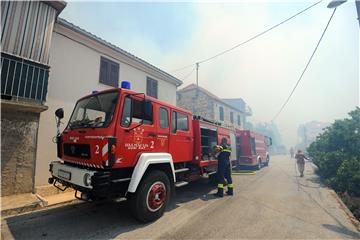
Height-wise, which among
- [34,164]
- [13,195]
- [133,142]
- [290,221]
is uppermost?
[133,142]

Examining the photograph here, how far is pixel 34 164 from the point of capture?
240 inches

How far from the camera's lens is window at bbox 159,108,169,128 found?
5184 mm

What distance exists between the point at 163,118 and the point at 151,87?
7182 mm

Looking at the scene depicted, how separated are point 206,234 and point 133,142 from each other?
7.67 ft

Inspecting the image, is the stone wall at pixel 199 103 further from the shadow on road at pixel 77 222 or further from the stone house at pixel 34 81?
the shadow on road at pixel 77 222

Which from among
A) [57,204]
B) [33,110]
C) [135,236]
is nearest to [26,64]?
[33,110]

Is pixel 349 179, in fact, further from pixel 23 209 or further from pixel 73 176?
pixel 23 209

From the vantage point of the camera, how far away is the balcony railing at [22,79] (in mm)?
5523

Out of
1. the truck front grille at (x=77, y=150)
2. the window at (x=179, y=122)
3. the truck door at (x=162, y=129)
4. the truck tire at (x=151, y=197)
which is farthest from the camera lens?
the window at (x=179, y=122)

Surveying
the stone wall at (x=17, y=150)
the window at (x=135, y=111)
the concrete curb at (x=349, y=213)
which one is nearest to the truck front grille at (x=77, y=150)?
the window at (x=135, y=111)

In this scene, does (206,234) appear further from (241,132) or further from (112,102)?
(241,132)

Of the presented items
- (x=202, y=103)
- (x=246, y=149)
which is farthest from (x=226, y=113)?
(x=246, y=149)

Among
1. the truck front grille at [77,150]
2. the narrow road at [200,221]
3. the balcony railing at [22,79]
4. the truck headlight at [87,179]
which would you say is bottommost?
the narrow road at [200,221]

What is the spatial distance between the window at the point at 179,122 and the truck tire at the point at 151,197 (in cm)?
144
